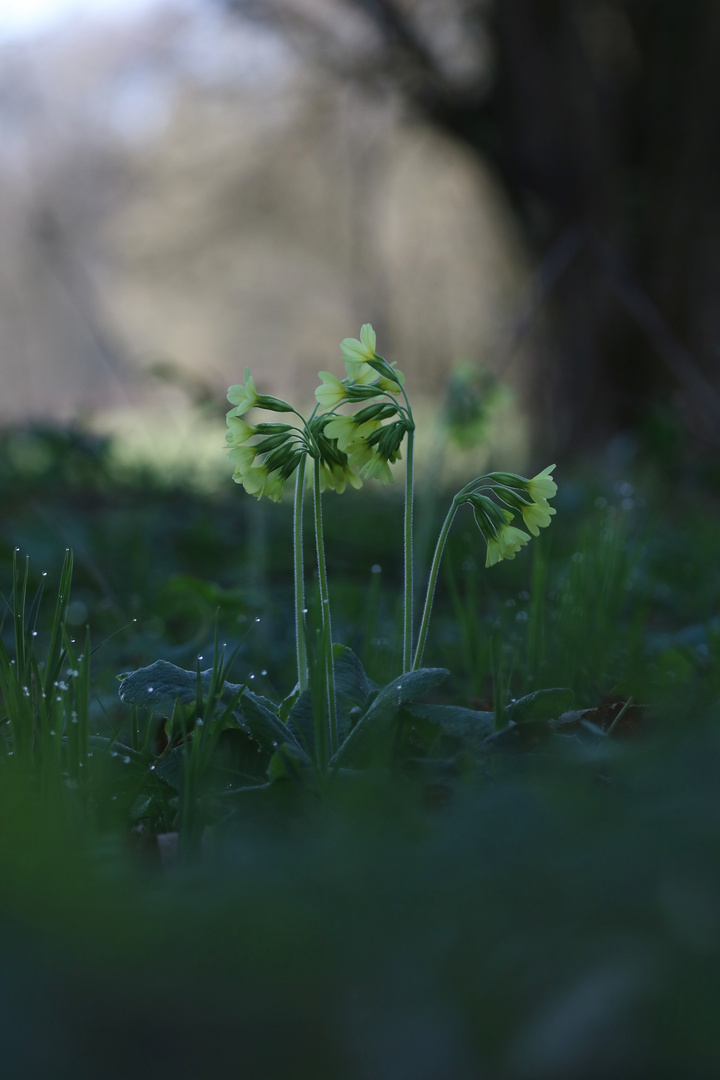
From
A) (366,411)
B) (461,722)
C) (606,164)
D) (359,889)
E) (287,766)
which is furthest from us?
(606,164)

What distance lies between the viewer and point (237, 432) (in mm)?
1222

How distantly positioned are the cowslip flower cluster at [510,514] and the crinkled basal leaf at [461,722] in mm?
221

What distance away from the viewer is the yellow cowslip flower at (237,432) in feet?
3.91

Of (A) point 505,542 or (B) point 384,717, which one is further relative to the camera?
(A) point 505,542

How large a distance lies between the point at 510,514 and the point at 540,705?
27 centimetres

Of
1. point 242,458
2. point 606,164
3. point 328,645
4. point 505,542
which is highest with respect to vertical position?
point 606,164

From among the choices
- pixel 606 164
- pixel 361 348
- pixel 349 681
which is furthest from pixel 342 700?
pixel 606 164

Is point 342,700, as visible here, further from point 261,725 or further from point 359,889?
point 359,889

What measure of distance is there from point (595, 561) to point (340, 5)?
6372 millimetres

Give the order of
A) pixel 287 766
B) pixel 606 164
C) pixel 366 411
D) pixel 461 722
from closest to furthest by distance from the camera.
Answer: pixel 287 766
pixel 461 722
pixel 366 411
pixel 606 164

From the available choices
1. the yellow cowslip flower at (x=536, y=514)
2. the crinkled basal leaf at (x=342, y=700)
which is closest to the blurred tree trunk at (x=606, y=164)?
the yellow cowslip flower at (x=536, y=514)

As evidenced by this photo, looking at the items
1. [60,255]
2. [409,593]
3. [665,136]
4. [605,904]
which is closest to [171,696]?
[409,593]

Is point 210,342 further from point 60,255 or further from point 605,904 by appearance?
point 605,904

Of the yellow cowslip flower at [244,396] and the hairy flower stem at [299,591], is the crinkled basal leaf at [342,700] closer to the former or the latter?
the hairy flower stem at [299,591]
